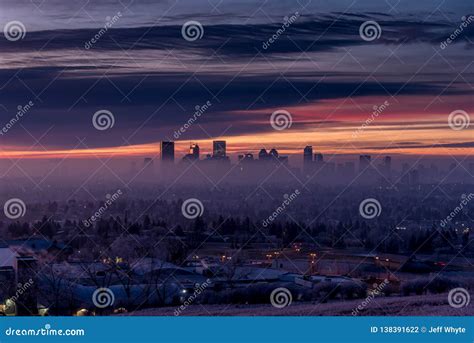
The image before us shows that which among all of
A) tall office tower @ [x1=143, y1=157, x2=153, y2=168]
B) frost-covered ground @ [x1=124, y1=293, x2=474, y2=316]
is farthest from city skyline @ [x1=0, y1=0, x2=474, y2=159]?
frost-covered ground @ [x1=124, y1=293, x2=474, y2=316]

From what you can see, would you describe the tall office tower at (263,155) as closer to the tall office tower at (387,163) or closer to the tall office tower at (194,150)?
the tall office tower at (194,150)

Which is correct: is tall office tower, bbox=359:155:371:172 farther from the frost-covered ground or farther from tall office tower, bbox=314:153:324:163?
the frost-covered ground

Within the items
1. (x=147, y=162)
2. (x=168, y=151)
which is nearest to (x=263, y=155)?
(x=168, y=151)

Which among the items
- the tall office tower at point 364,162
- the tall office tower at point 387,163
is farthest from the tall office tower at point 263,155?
the tall office tower at point 387,163

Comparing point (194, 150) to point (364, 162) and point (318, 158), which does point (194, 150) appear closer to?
point (318, 158)

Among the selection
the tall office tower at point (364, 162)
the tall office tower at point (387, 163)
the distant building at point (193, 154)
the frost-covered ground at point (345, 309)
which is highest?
the distant building at point (193, 154)
